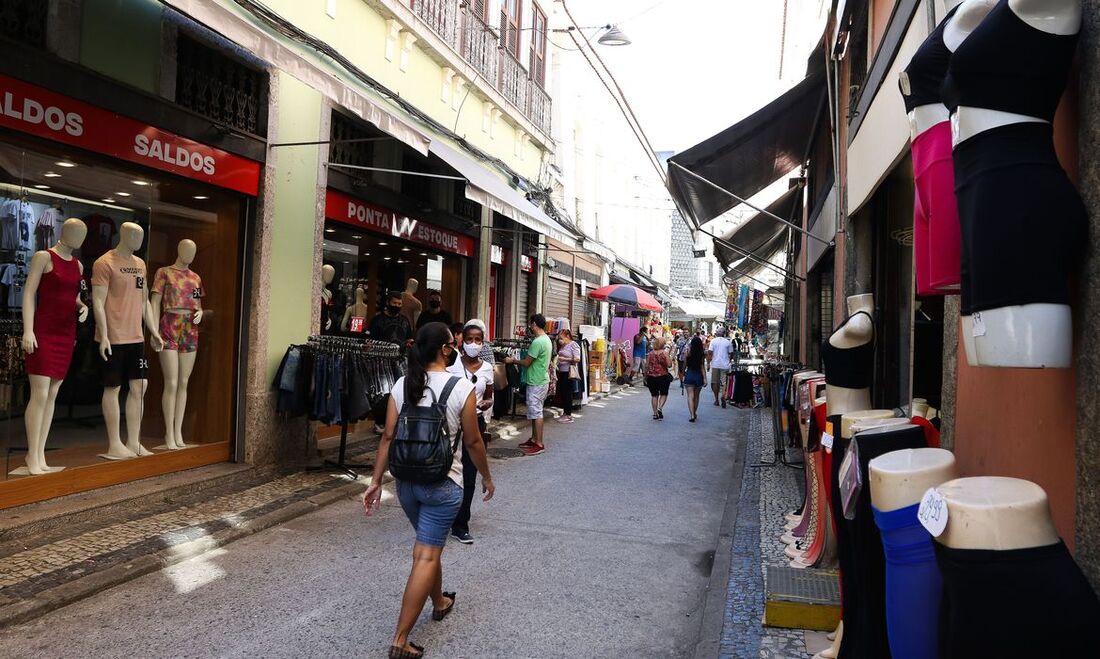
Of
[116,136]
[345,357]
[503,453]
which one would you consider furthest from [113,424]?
[503,453]

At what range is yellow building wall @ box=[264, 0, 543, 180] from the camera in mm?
8414

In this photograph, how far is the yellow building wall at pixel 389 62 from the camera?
841cm

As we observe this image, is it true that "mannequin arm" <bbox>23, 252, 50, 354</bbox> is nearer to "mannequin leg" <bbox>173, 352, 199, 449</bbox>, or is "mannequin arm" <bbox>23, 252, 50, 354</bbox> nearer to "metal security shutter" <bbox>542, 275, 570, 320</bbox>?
"mannequin leg" <bbox>173, 352, 199, 449</bbox>

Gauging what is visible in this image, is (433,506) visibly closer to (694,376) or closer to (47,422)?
(47,422)

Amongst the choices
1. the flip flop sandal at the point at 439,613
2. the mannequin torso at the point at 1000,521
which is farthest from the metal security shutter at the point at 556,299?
the mannequin torso at the point at 1000,521

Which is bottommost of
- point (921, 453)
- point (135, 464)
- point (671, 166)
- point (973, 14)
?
point (135, 464)

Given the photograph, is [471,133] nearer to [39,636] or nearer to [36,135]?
[36,135]

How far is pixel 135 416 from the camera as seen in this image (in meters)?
6.64

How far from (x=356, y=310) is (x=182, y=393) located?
352cm

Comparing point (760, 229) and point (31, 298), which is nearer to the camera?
point (31, 298)

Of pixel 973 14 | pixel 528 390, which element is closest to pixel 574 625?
pixel 973 14

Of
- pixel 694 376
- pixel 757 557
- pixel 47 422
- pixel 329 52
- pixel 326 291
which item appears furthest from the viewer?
pixel 694 376

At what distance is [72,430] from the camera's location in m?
6.10

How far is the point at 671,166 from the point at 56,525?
6.17m
